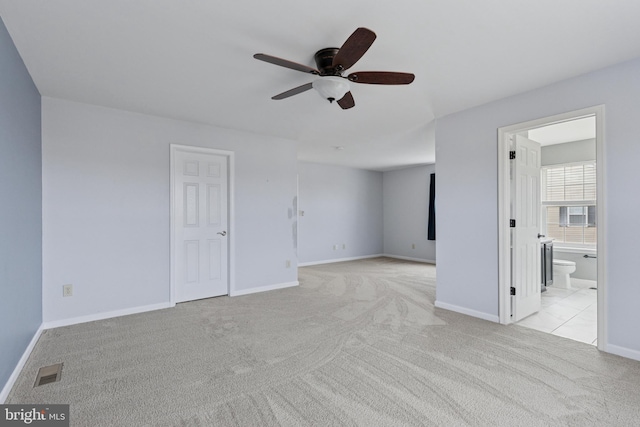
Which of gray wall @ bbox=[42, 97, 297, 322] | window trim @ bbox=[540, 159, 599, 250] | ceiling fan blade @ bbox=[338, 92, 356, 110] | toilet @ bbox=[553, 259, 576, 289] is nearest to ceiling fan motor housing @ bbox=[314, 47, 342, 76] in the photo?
ceiling fan blade @ bbox=[338, 92, 356, 110]

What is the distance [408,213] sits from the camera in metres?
7.94

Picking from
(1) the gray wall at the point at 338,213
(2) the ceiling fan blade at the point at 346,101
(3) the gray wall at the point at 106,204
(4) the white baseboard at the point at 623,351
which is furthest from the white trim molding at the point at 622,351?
(1) the gray wall at the point at 338,213

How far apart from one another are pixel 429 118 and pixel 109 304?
14.1ft

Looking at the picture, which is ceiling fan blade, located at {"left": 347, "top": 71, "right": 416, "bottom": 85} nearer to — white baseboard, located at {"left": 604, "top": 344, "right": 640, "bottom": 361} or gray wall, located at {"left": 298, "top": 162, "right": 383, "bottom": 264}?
white baseboard, located at {"left": 604, "top": 344, "right": 640, "bottom": 361}

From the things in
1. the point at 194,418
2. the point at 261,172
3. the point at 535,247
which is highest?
the point at 261,172

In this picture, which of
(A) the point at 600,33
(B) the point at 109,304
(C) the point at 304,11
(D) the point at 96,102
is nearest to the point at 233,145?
(D) the point at 96,102

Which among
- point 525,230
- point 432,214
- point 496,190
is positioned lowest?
point 525,230

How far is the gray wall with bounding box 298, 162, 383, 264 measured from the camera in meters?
7.13

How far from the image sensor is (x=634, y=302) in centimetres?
247

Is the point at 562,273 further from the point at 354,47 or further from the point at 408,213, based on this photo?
the point at 354,47

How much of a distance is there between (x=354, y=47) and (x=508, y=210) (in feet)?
8.08

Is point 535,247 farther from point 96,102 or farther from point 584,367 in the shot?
point 96,102

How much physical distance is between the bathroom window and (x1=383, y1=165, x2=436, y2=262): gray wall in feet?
7.57

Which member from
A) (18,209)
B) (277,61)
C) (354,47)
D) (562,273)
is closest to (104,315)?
(18,209)
